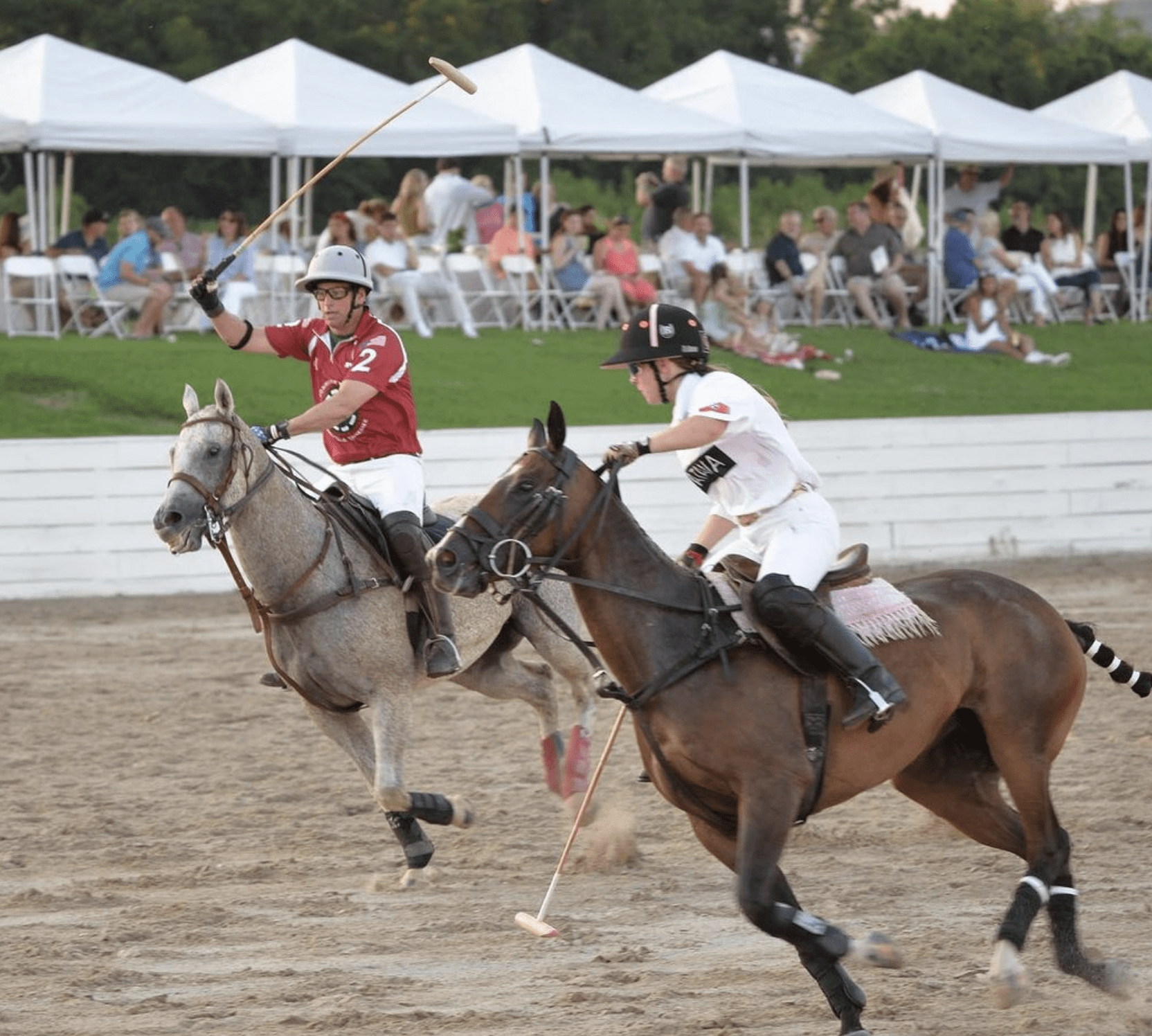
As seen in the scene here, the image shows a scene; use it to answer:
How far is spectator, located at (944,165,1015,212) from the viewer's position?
79.5 feet

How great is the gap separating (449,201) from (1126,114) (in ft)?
32.5

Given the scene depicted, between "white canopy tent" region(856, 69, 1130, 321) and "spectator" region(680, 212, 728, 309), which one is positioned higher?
"white canopy tent" region(856, 69, 1130, 321)

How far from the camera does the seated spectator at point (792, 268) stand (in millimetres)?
22453

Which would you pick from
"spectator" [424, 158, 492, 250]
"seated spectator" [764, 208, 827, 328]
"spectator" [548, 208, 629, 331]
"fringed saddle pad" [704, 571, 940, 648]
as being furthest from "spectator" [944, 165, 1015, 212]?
"fringed saddle pad" [704, 571, 940, 648]

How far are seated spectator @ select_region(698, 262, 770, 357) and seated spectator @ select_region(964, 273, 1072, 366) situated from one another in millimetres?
2837

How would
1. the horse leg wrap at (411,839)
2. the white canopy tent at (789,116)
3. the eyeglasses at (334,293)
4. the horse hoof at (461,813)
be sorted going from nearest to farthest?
the horse leg wrap at (411,839) < the horse hoof at (461,813) < the eyeglasses at (334,293) < the white canopy tent at (789,116)

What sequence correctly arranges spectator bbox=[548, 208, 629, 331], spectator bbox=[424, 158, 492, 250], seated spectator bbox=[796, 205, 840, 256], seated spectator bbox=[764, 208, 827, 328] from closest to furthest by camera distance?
1. spectator bbox=[548, 208, 629, 331]
2. spectator bbox=[424, 158, 492, 250]
3. seated spectator bbox=[764, 208, 827, 328]
4. seated spectator bbox=[796, 205, 840, 256]

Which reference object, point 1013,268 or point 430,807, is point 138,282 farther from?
point 430,807

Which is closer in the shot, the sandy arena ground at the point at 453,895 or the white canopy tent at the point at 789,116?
the sandy arena ground at the point at 453,895

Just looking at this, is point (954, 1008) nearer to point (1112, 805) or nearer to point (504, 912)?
point (504, 912)

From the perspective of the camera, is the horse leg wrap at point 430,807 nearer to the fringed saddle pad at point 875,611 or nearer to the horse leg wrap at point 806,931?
the fringed saddle pad at point 875,611

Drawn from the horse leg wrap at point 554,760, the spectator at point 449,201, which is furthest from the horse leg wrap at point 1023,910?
the spectator at point 449,201

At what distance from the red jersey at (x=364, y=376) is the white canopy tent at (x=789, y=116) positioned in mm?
14233

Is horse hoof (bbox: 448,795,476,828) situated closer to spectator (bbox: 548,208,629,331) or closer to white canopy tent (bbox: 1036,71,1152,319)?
spectator (bbox: 548,208,629,331)
